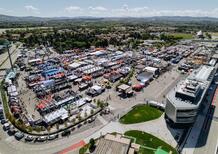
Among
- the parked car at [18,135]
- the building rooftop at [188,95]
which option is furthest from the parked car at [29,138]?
the building rooftop at [188,95]

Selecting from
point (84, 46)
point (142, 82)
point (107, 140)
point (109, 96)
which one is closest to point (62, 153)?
point (107, 140)

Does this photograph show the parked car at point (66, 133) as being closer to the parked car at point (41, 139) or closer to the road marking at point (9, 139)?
the parked car at point (41, 139)

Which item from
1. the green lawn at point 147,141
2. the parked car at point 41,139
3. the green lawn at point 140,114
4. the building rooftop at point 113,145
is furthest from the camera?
the green lawn at point 140,114

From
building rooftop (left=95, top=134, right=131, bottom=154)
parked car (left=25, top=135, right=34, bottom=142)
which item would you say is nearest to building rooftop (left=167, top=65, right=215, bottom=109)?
building rooftop (left=95, top=134, right=131, bottom=154)

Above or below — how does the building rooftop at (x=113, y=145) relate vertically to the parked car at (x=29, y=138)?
above

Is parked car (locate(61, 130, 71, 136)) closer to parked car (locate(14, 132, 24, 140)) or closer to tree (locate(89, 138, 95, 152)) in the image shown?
tree (locate(89, 138, 95, 152))

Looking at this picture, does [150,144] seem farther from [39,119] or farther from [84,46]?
[84,46]
